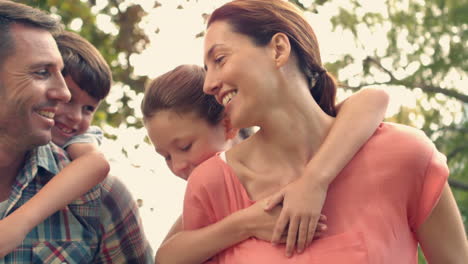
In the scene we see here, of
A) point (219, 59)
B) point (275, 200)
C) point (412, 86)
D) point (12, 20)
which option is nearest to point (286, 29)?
point (219, 59)

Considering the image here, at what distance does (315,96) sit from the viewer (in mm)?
2473

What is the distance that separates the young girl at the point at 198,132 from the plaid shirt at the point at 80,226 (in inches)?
9.2

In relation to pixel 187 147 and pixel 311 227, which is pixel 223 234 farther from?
pixel 187 147

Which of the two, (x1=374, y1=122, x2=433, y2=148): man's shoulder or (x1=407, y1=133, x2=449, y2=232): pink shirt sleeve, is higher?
(x1=374, y1=122, x2=433, y2=148): man's shoulder

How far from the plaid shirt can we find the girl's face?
320 mm

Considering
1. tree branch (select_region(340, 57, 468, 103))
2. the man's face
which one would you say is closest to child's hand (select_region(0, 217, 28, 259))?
the man's face

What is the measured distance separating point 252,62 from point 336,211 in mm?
505

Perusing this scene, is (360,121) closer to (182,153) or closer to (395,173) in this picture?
(395,173)

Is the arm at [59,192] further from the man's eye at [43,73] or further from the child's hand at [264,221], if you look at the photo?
the child's hand at [264,221]

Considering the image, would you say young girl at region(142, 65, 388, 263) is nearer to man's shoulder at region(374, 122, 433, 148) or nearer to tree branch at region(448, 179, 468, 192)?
man's shoulder at region(374, 122, 433, 148)

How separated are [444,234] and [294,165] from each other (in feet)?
1.61

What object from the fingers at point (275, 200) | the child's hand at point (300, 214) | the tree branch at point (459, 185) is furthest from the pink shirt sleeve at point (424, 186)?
the tree branch at point (459, 185)

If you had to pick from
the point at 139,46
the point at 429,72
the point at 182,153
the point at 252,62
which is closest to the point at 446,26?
the point at 429,72

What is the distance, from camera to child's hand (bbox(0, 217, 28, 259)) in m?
2.35
